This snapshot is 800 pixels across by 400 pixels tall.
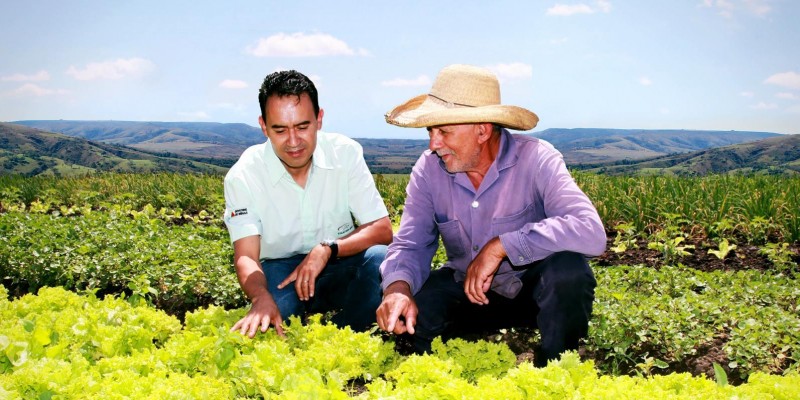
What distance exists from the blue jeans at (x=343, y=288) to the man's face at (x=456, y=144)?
3.36 feet

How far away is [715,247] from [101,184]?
11674 millimetres

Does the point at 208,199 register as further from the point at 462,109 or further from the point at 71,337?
the point at 462,109

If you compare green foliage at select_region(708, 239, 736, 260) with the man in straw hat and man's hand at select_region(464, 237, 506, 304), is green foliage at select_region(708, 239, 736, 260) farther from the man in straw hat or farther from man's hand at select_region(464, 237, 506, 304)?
man's hand at select_region(464, 237, 506, 304)

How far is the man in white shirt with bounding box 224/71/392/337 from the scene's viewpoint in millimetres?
3590

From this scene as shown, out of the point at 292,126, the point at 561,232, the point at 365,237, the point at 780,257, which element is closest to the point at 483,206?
the point at 561,232

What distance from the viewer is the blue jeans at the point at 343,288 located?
12.5 ft

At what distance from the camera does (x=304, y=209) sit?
4074 millimetres

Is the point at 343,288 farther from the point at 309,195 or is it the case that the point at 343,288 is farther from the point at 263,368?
the point at 263,368

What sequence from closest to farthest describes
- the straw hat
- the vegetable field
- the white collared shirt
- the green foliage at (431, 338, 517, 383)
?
the vegetable field, the green foliage at (431, 338, 517, 383), the straw hat, the white collared shirt

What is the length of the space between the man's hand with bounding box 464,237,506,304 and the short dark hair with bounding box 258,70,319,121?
1.39 metres

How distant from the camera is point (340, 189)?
13.6ft

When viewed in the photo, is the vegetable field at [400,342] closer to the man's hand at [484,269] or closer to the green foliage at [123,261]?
the green foliage at [123,261]

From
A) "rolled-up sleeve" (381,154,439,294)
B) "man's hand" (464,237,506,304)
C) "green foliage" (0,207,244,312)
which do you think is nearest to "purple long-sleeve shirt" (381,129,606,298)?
"rolled-up sleeve" (381,154,439,294)

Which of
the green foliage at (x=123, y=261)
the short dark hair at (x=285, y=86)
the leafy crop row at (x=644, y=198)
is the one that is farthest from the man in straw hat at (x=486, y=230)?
the leafy crop row at (x=644, y=198)
